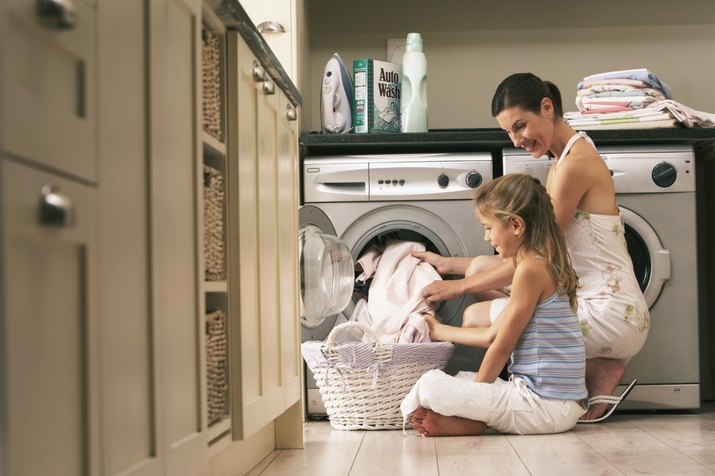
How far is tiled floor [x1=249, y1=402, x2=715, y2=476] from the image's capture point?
194 centimetres

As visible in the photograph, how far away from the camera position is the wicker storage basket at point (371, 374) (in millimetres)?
2615

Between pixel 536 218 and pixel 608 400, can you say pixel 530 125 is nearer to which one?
pixel 536 218

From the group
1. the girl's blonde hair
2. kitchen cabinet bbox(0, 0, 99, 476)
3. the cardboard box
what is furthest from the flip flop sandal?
kitchen cabinet bbox(0, 0, 99, 476)

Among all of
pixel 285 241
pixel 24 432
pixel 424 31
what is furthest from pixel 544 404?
pixel 24 432

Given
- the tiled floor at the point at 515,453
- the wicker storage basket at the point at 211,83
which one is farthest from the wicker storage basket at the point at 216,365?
the tiled floor at the point at 515,453

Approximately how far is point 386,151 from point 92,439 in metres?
2.35

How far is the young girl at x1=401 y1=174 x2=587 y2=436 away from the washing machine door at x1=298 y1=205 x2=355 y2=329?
417 mm

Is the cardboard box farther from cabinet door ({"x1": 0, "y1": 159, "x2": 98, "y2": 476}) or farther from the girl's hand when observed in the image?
cabinet door ({"x1": 0, "y1": 159, "x2": 98, "y2": 476})

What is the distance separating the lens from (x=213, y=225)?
153 cm

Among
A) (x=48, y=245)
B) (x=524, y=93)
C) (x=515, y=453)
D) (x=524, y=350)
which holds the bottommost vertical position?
(x=515, y=453)

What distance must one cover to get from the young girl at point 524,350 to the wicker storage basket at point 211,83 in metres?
1.17

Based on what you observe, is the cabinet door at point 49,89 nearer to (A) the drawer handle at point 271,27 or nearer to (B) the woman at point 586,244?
(B) the woman at point 586,244

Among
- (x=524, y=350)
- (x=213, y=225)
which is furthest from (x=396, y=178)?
(x=213, y=225)

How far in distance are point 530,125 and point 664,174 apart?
52 centimetres
